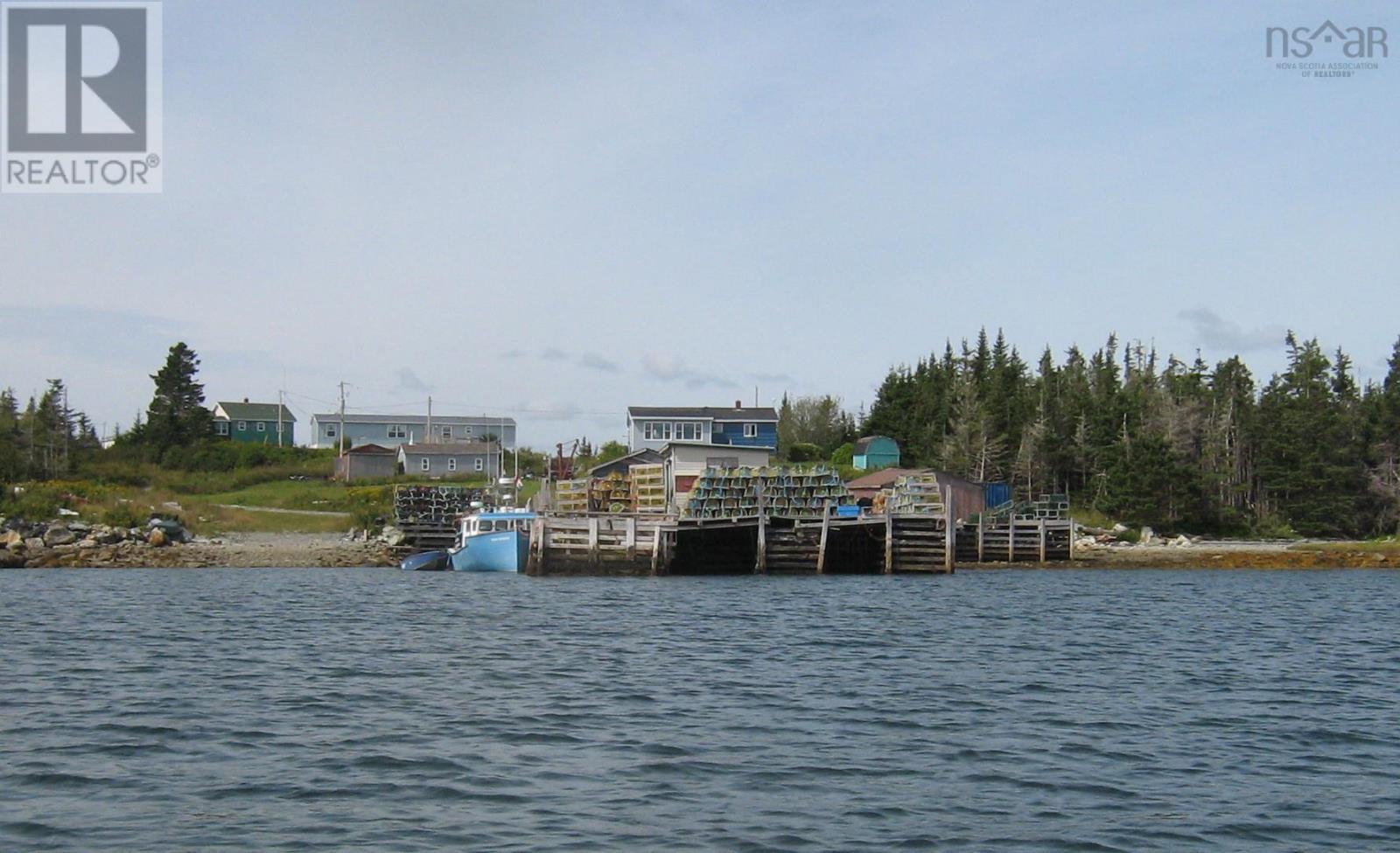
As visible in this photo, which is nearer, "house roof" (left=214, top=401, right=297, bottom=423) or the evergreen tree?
the evergreen tree

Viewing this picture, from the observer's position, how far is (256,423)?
10856cm

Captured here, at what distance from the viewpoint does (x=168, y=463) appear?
8706 centimetres

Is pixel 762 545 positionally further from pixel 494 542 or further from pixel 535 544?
pixel 494 542

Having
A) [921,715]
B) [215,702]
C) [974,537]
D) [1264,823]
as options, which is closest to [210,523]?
[974,537]

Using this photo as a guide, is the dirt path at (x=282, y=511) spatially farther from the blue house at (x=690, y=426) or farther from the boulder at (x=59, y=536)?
the blue house at (x=690, y=426)

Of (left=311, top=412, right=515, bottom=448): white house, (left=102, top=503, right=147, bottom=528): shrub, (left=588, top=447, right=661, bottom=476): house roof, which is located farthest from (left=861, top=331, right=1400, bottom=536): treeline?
(left=102, top=503, right=147, bottom=528): shrub

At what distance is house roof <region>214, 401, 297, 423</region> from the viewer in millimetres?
108312

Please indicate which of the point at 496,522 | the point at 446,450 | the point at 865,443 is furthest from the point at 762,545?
the point at 446,450

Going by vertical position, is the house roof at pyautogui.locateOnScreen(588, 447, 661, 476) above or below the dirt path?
above

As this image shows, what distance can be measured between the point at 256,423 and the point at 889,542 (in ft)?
237

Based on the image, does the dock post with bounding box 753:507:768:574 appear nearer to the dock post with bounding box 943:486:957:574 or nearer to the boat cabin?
the dock post with bounding box 943:486:957:574

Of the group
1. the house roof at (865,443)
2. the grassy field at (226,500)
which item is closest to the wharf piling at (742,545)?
the grassy field at (226,500)

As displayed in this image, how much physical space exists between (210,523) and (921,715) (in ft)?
187

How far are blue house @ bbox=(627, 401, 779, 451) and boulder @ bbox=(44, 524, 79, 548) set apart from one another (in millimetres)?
36132
